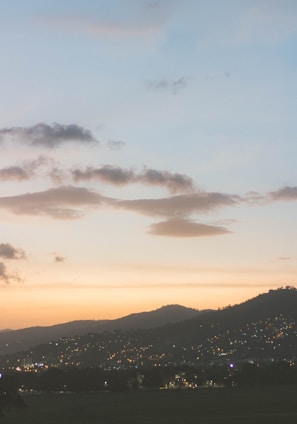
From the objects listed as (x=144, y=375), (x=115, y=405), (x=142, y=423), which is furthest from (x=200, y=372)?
(x=142, y=423)

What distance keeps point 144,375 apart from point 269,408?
7687 centimetres

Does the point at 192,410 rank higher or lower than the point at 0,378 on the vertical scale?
lower

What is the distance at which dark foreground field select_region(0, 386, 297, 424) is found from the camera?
85.8 m

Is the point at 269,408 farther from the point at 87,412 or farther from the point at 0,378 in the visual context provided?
the point at 0,378

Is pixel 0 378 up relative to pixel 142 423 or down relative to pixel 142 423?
up

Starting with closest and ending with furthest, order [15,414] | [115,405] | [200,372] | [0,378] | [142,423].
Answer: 1. [0,378]
2. [142,423]
3. [15,414]
4. [115,405]
5. [200,372]

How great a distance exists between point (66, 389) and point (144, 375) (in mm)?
20647

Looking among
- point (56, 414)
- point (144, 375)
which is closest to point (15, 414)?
point (56, 414)

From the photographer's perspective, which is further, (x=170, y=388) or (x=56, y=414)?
(x=170, y=388)

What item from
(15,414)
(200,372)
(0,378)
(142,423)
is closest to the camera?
(0,378)

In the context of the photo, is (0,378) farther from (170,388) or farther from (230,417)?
(170,388)

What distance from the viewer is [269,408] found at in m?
98.1

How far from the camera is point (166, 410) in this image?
102062mm

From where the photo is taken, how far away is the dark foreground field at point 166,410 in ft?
281
